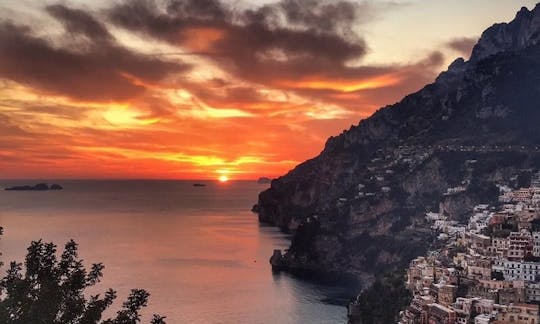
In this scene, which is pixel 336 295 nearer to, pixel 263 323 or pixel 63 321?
pixel 263 323

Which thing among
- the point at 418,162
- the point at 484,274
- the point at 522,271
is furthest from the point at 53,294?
the point at 418,162

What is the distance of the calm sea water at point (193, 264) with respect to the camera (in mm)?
64312

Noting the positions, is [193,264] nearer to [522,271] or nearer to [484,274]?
[484,274]

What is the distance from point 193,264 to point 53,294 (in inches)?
3100

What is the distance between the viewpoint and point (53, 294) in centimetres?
1517

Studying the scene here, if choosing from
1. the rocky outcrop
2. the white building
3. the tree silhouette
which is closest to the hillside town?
the white building

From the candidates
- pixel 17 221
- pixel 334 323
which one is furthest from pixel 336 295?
pixel 17 221

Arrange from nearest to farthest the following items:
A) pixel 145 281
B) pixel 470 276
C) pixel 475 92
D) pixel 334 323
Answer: pixel 470 276, pixel 334 323, pixel 145 281, pixel 475 92

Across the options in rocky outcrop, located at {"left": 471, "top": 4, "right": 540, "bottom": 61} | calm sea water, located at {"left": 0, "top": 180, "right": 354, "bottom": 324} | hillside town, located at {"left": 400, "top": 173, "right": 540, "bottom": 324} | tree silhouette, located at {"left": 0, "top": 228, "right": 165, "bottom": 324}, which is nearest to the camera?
tree silhouette, located at {"left": 0, "top": 228, "right": 165, "bottom": 324}

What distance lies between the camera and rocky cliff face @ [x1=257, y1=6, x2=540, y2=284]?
90.1m

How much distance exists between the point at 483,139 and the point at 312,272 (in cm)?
4395

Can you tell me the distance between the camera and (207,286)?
75938 millimetres

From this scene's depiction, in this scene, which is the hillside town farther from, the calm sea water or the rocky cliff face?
the rocky cliff face

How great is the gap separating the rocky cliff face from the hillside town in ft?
40.4
